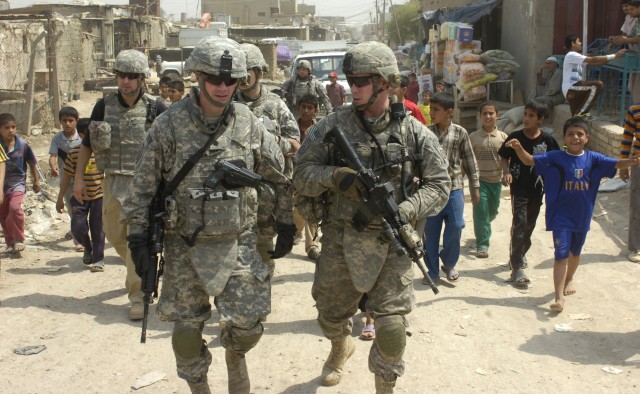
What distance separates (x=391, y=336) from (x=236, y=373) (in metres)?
0.86

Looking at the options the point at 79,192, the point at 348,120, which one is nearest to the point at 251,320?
the point at 348,120

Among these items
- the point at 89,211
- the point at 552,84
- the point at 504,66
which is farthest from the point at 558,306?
the point at 504,66

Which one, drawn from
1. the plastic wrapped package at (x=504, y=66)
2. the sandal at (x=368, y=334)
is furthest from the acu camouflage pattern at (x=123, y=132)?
the plastic wrapped package at (x=504, y=66)

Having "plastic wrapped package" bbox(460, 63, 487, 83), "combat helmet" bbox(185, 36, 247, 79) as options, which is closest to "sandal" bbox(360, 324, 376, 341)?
"combat helmet" bbox(185, 36, 247, 79)

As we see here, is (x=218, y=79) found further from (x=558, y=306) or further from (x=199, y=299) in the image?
(x=558, y=306)

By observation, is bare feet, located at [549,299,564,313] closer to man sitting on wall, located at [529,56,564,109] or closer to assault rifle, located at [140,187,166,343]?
assault rifle, located at [140,187,166,343]

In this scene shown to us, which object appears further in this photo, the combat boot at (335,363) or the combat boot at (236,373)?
the combat boot at (335,363)

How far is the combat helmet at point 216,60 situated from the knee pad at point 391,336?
1.44 meters

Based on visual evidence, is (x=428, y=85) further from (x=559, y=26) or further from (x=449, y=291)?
(x=449, y=291)

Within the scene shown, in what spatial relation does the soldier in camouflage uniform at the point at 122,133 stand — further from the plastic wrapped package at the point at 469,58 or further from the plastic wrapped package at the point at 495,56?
the plastic wrapped package at the point at 495,56

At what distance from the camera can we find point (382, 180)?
3.83 meters

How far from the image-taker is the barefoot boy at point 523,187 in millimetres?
6281

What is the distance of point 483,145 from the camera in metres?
7.01

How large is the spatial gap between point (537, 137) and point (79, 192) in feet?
12.6
